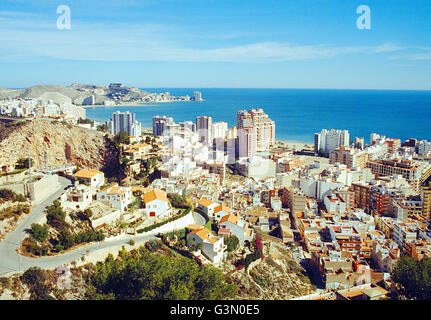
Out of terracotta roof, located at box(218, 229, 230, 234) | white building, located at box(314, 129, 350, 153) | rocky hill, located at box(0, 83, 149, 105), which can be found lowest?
terracotta roof, located at box(218, 229, 230, 234)

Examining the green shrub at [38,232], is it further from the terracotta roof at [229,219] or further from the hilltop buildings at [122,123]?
the hilltop buildings at [122,123]

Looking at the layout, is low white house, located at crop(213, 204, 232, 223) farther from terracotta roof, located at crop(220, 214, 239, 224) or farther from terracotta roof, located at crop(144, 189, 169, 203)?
terracotta roof, located at crop(144, 189, 169, 203)

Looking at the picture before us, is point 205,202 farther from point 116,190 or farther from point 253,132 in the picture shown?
point 253,132

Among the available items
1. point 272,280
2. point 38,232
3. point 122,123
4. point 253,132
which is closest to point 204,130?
point 253,132

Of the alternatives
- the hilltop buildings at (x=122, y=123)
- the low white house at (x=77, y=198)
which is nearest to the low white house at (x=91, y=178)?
the low white house at (x=77, y=198)

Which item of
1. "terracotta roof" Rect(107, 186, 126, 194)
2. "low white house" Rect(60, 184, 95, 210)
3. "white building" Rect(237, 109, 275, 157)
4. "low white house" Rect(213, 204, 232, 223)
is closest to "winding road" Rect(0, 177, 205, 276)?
"low white house" Rect(60, 184, 95, 210)
